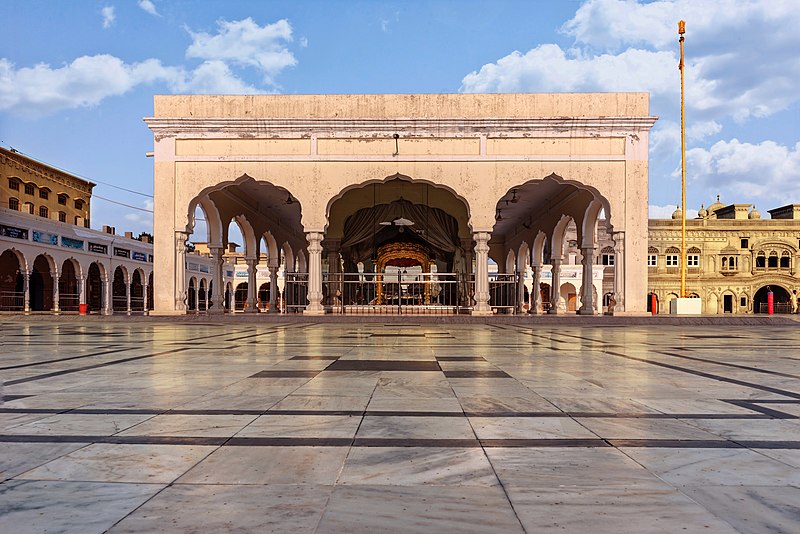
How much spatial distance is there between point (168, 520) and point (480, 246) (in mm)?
19273

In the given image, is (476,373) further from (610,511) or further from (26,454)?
(26,454)

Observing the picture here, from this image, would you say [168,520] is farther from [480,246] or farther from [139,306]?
[139,306]

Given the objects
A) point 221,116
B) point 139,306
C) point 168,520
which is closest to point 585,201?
point 221,116

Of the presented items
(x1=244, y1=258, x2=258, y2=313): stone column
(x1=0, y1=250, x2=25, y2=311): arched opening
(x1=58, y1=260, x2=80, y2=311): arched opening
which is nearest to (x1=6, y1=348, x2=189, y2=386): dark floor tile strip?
(x1=244, y1=258, x2=258, y2=313): stone column

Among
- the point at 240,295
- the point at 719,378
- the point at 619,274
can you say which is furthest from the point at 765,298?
the point at 719,378

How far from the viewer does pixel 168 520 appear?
2.27 m

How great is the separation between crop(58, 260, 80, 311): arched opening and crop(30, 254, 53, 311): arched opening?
526mm

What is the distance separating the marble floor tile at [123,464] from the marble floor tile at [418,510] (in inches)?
35.1

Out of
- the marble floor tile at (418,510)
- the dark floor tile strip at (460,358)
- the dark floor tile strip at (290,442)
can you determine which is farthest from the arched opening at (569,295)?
the marble floor tile at (418,510)

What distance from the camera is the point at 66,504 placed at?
2.43 meters

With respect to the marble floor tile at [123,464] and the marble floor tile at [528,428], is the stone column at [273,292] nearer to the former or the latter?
the marble floor tile at [528,428]

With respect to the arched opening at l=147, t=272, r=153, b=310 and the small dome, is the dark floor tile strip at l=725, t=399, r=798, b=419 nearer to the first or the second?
the arched opening at l=147, t=272, r=153, b=310

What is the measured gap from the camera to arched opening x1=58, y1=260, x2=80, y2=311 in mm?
33594

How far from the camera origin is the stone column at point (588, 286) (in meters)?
24.2
